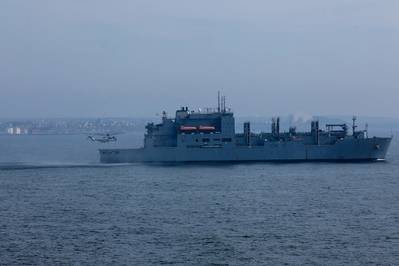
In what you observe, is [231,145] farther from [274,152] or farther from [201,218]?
[201,218]

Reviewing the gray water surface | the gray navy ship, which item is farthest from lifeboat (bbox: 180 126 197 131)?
the gray water surface

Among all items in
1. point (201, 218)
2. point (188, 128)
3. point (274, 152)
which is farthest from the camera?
point (188, 128)

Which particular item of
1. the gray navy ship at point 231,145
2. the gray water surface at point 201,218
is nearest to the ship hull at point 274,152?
the gray navy ship at point 231,145

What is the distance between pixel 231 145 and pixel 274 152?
360 cm

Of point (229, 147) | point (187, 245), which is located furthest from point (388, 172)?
point (187, 245)

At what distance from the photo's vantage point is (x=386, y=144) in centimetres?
6825

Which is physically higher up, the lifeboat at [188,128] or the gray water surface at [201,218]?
the lifeboat at [188,128]

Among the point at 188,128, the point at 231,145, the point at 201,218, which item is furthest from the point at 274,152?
the point at 201,218

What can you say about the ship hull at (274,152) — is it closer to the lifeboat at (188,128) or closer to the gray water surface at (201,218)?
the lifeboat at (188,128)

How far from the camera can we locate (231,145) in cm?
6731

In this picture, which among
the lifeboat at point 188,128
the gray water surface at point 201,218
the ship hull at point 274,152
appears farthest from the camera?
the lifeboat at point 188,128

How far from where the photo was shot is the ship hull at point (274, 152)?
66938 mm

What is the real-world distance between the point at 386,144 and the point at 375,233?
3781 centimetres

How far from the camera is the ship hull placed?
6694cm
